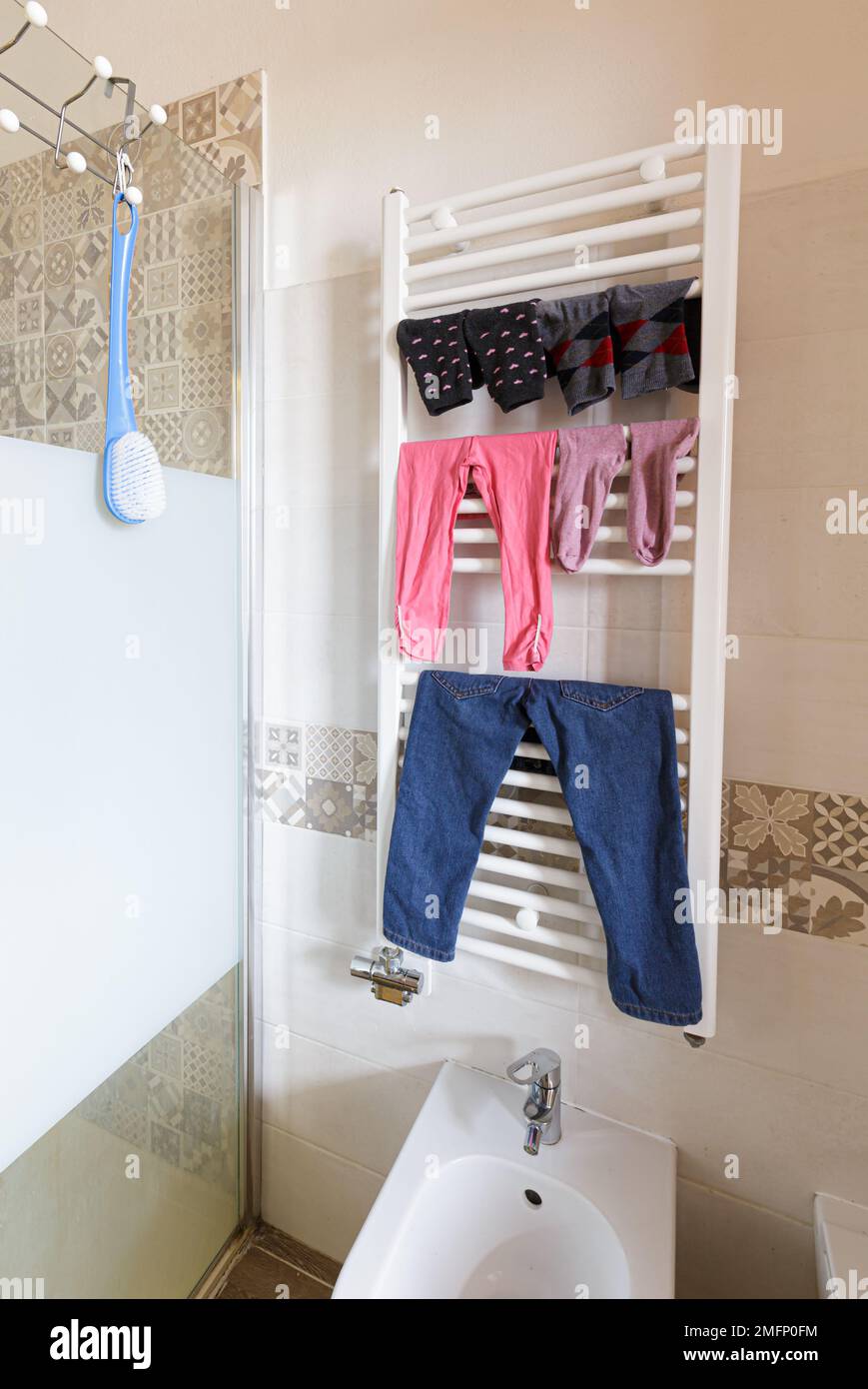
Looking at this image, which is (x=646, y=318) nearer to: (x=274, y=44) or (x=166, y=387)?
(x=166, y=387)

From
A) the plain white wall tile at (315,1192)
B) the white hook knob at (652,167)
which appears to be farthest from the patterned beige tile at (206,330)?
the plain white wall tile at (315,1192)

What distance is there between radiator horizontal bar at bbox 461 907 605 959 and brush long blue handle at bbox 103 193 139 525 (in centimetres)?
79

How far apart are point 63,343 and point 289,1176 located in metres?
1.56

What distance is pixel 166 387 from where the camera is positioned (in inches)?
43.3

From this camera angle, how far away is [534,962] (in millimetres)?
1060

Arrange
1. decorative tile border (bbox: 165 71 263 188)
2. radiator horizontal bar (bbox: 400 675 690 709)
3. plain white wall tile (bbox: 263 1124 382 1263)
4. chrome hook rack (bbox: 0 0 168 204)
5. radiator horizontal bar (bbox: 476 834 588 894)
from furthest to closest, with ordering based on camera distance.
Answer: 1. plain white wall tile (bbox: 263 1124 382 1263)
2. decorative tile border (bbox: 165 71 263 188)
3. radiator horizontal bar (bbox: 400 675 690 709)
4. radiator horizontal bar (bbox: 476 834 588 894)
5. chrome hook rack (bbox: 0 0 168 204)

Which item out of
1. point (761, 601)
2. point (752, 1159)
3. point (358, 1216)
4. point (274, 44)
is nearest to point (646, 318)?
point (761, 601)

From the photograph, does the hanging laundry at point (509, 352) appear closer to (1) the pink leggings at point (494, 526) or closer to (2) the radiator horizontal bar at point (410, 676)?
(1) the pink leggings at point (494, 526)

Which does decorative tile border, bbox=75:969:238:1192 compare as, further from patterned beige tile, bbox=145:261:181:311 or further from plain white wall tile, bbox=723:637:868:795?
patterned beige tile, bbox=145:261:181:311

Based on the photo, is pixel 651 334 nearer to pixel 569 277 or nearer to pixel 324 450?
pixel 569 277

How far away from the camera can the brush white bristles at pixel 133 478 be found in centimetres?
94

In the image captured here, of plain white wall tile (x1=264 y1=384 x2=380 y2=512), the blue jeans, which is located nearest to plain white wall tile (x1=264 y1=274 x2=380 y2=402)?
plain white wall tile (x1=264 y1=384 x2=380 y2=512)

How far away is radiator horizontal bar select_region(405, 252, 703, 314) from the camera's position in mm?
880

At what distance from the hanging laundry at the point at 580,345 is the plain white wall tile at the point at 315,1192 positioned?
1422mm
